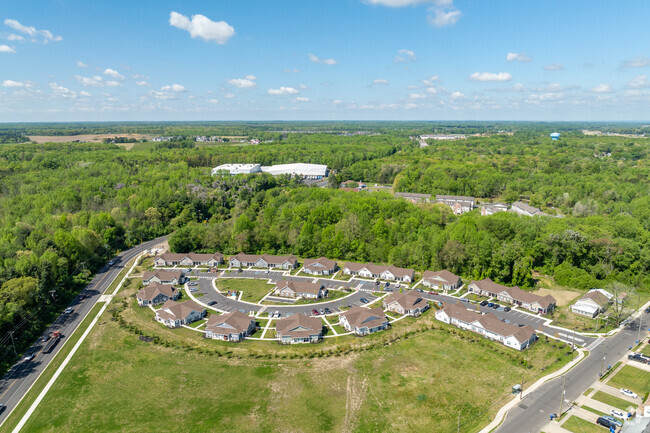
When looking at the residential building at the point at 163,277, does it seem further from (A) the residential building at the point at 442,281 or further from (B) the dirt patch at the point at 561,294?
(B) the dirt patch at the point at 561,294

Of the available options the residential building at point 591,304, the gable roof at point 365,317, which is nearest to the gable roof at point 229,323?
the gable roof at point 365,317

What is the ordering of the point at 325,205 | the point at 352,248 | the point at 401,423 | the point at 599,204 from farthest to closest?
the point at 599,204 → the point at 325,205 → the point at 352,248 → the point at 401,423

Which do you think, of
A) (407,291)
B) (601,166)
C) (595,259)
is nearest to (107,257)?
(407,291)

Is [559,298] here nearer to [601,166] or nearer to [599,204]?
[599,204]

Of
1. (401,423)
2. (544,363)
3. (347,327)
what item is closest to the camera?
(401,423)

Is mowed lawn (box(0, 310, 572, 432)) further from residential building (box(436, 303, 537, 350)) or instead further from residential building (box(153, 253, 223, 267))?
residential building (box(153, 253, 223, 267))

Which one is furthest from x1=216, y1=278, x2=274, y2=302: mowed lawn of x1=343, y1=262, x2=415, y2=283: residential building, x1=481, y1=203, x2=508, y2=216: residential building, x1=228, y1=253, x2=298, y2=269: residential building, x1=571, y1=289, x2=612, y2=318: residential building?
x1=481, y1=203, x2=508, y2=216: residential building

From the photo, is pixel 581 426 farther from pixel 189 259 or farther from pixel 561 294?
pixel 189 259

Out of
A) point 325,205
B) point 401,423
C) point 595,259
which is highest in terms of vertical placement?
point 325,205
